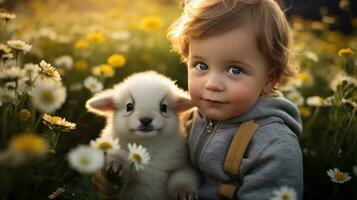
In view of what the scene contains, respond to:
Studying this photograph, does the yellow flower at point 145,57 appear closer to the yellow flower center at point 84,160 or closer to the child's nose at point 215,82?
the child's nose at point 215,82

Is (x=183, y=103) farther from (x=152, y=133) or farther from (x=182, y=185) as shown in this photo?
(x=182, y=185)

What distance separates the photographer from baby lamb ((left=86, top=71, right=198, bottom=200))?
90.1 inches

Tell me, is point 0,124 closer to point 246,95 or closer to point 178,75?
point 246,95

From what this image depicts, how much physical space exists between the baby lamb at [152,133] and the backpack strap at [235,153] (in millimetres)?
149

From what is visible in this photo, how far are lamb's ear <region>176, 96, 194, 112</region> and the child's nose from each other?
0.19 metres

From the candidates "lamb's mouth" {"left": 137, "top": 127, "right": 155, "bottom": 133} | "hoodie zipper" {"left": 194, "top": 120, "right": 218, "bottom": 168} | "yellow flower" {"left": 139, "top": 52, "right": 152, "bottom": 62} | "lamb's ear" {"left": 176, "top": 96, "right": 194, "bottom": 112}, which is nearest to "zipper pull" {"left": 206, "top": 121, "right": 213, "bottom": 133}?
"hoodie zipper" {"left": 194, "top": 120, "right": 218, "bottom": 168}

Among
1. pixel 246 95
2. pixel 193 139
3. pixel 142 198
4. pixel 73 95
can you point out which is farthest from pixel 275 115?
pixel 73 95

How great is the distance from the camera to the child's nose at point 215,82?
2303mm

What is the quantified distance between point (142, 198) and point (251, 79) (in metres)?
0.74

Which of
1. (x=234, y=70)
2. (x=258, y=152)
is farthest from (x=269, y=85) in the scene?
(x=258, y=152)

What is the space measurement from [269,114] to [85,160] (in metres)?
1.09

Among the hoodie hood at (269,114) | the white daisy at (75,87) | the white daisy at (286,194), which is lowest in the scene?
the white daisy at (75,87)

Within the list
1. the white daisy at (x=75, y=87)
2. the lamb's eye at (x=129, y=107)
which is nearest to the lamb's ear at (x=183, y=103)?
the lamb's eye at (x=129, y=107)

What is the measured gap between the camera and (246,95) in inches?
92.3
